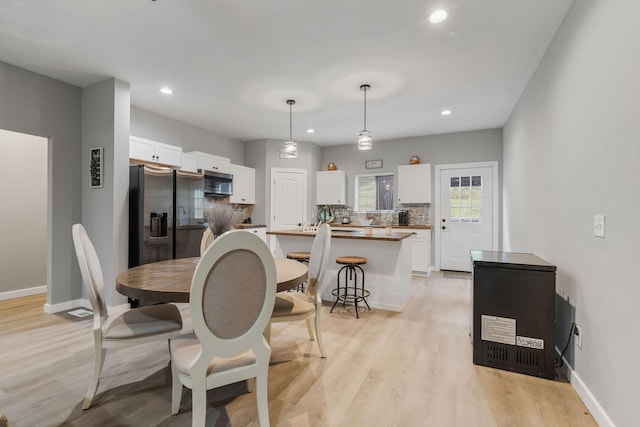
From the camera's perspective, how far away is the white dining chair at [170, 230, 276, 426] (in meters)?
1.28

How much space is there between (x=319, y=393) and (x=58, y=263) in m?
3.52

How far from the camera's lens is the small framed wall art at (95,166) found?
3549 millimetres

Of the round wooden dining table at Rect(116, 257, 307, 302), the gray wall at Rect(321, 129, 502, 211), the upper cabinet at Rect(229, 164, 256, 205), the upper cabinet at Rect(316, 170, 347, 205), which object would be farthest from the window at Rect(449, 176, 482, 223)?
the round wooden dining table at Rect(116, 257, 307, 302)

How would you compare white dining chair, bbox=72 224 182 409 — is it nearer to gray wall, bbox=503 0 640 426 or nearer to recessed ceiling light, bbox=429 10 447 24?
gray wall, bbox=503 0 640 426

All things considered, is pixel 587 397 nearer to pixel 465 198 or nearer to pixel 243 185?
pixel 465 198

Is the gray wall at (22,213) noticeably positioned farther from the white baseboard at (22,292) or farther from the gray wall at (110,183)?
the gray wall at (110,183)

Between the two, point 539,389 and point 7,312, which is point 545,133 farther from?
point 7,312

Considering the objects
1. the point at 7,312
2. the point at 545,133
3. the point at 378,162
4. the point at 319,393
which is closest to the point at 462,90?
the point at 545,133

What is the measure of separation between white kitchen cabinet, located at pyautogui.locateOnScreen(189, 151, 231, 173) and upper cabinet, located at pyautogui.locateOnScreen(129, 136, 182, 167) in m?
0.37

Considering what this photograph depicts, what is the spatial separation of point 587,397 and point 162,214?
4.12m

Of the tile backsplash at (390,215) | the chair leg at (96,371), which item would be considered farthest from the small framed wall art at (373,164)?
the chair leg at (96,371)

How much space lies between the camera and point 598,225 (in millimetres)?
1755

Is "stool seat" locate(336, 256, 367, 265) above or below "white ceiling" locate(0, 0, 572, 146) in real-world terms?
below

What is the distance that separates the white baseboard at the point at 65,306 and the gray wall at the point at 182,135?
229 centimetres
